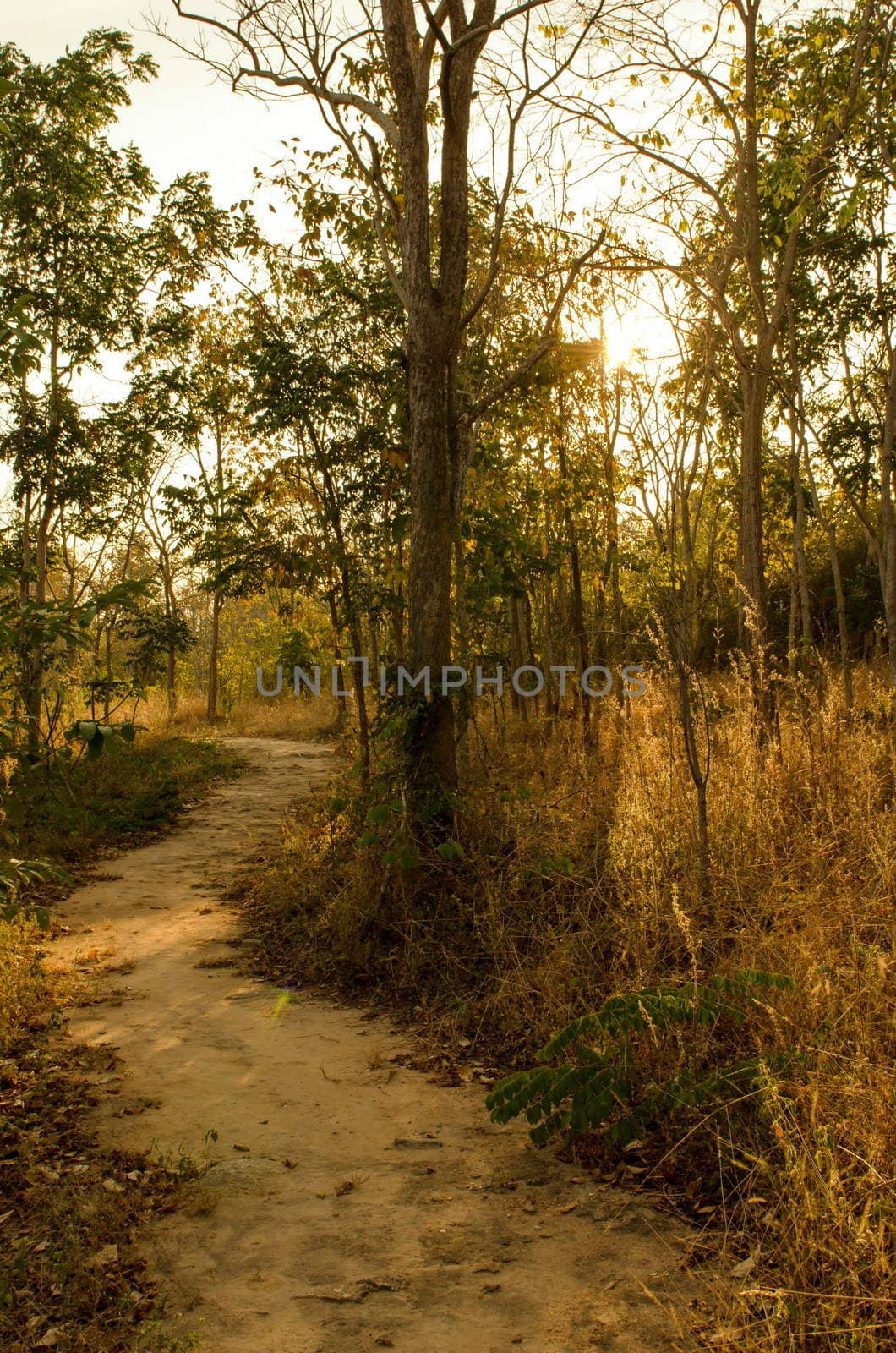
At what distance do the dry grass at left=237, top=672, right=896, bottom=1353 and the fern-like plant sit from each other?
111mm

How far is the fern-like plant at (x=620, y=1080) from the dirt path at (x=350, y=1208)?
0.22 meters

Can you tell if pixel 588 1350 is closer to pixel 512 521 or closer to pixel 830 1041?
pixel 830 1041

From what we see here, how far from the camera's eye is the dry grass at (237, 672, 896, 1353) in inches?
99.3

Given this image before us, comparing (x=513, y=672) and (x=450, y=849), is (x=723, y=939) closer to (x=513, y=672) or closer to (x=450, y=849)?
(x=450, y=849)

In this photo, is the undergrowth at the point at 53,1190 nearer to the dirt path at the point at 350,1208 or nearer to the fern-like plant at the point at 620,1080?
the dirt path at the point at 350,1208

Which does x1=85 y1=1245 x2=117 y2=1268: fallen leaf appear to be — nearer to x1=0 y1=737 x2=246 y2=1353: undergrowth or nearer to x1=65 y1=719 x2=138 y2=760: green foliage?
x1=0 y1=737 x2=246 y2=1353: undergrowth

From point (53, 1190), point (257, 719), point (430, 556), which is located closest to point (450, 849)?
point (430, 556)

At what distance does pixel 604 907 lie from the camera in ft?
16.7

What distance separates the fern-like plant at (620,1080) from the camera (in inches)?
128

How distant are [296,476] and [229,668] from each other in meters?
26.6

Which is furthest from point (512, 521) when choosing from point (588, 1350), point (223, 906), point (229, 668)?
point (229, 668)

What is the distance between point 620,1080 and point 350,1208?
102cm

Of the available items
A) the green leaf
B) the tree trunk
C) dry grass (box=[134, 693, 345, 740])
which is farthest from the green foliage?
dry grass (box=[134, 693, 345, 740])

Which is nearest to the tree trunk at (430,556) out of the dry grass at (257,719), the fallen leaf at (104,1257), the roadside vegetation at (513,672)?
the roadside vegetation at (513,672)
